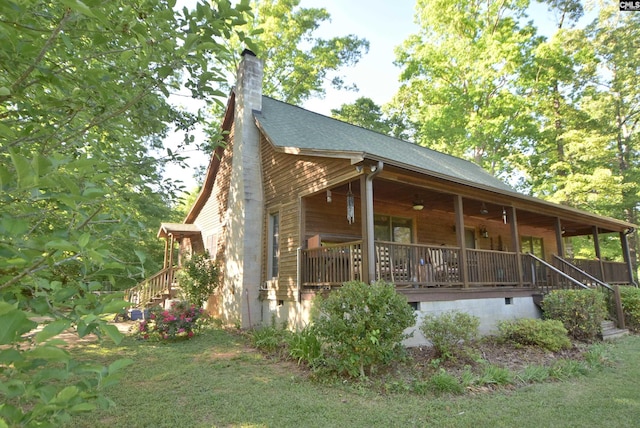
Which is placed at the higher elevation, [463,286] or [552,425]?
[463,286]

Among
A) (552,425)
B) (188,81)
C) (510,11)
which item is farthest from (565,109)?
(188,81)

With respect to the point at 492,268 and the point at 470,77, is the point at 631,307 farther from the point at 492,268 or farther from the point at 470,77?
the point at 470,77

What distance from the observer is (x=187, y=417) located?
4.36 meters

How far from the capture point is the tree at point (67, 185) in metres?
1.22

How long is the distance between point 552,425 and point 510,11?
27091 millimetres

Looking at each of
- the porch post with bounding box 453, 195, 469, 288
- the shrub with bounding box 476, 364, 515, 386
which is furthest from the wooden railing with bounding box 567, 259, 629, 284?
the shrub with bounding box 476, 364, 515, 386

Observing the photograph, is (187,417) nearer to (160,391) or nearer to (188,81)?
(160,391)

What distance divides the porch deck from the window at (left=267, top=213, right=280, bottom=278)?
5.78 ft

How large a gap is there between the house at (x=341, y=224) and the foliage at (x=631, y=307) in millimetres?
783

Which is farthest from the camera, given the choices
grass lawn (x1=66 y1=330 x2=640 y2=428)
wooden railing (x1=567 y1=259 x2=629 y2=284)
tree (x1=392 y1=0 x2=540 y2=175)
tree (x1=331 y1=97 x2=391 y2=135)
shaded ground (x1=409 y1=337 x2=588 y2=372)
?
tree (x1=331 y1=97 x2=391 y2=135)

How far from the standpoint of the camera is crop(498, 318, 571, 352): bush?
7637 millimetres

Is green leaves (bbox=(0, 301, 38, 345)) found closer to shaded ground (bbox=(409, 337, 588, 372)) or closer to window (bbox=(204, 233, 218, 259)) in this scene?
shaded ground (bbox=(409, 337, 588, 372))

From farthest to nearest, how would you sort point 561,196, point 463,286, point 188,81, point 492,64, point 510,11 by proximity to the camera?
point 510,11, point 492,64, point 561,196, point 463,286, point 188,81

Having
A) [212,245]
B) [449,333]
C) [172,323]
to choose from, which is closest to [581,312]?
[449,333]
